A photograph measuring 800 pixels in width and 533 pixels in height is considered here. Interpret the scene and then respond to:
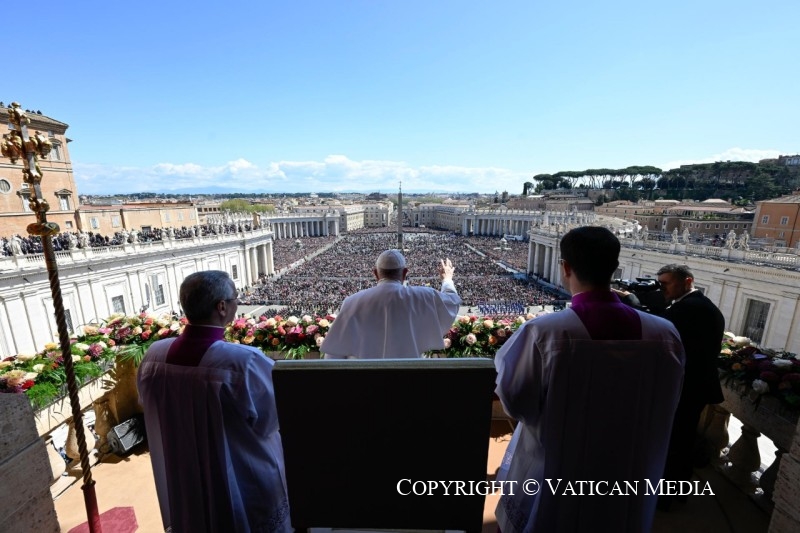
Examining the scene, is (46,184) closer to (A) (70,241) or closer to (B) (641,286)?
(A) (70,241)

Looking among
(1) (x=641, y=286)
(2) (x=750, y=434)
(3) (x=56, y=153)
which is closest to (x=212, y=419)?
(1) (x=641, y=286)

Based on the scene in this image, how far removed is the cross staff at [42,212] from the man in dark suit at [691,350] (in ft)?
15.6

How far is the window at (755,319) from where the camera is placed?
1681 centimetres

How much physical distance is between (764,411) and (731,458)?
73 cm

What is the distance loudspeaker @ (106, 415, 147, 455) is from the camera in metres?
4.03

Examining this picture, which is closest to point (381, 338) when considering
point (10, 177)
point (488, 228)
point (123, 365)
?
point (123, 365)

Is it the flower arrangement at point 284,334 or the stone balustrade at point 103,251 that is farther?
the stone balustrade at point 103,251

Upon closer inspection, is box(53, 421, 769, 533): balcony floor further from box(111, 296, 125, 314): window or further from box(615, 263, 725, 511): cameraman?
box(111, 296, 125, 314): window

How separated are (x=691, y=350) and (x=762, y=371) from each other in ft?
3.02

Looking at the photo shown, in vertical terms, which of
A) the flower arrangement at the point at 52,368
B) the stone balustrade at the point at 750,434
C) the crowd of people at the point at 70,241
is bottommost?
the crowd of people at the point at 70,241

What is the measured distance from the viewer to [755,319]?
17188 millimetres

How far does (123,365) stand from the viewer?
4.39m

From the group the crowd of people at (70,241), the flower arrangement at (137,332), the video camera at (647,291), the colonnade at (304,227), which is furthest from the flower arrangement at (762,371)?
the colonnade at (304,227)

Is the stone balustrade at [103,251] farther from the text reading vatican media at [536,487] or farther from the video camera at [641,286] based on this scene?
the video camera at [641,286]
